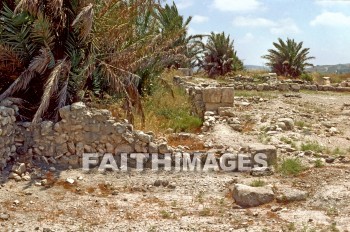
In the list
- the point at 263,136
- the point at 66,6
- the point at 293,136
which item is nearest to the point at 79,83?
the point at 66,6

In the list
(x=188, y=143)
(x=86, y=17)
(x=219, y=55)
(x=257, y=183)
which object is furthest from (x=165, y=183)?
(x=219, y=55)

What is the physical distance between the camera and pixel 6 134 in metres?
6.92

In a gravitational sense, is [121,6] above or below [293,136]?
above

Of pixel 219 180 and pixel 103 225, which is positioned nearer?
pixel 103 225

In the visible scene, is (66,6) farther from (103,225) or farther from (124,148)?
(103,225)

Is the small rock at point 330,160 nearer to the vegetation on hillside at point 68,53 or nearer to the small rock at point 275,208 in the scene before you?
the small rock at point 275,208

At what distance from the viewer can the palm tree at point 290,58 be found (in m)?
28.5

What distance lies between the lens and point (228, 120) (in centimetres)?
1098

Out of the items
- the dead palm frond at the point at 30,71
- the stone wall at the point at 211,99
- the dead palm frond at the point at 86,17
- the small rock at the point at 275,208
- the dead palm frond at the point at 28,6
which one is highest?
the dead palm frond at the point at 28,6

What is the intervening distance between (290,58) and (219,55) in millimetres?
4699

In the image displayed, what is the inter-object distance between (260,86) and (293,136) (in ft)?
32.8

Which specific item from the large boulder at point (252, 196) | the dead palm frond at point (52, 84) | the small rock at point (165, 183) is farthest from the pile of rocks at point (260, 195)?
the dead palm frond at point (52, 84)

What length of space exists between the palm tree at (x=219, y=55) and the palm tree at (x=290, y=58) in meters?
2.92

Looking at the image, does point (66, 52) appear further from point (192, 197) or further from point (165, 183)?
point (192, 197)
